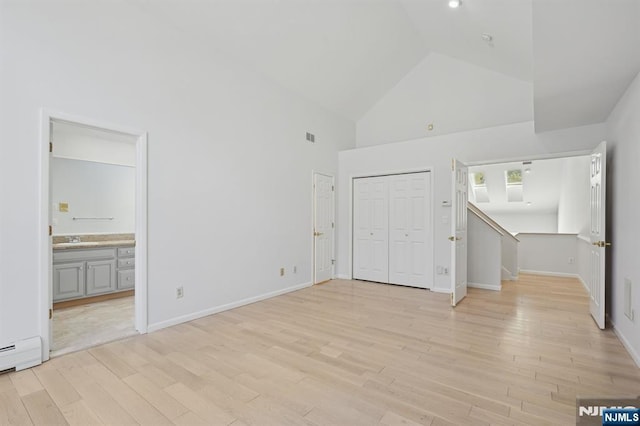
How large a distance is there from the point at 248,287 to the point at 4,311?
8.16ft

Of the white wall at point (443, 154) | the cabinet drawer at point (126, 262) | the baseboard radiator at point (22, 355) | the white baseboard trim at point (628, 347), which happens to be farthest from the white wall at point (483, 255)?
the baseboard radiator at point (22, 355)

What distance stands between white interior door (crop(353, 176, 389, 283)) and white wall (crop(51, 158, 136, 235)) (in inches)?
160

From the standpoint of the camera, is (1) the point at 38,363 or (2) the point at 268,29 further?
(2) the point at 268,29

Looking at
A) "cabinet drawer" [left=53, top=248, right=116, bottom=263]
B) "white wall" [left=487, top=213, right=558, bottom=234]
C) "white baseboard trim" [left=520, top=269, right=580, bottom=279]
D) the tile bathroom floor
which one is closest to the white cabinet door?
"cabinet drawer" [left=53, top=248, right=116, bottom=263]

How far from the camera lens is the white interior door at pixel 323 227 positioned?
5695 mm

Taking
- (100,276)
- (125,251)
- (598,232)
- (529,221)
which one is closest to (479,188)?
(529,221)

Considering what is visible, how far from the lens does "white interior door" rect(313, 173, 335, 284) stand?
5695mm

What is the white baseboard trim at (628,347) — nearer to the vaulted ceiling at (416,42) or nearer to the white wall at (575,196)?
the vaulted ceiling at (416,42)

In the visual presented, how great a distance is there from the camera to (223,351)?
2.80 metres

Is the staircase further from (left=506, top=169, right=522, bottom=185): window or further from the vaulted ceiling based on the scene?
(left=506, top=169, right=522, bottom=185): window

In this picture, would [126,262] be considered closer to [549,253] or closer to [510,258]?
[510,258]

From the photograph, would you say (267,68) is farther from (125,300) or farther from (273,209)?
(125,300)

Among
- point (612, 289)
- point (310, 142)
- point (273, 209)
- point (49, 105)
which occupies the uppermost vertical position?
point (310, 142)

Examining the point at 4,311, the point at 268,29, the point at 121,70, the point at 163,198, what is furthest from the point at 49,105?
the point at 268,29
